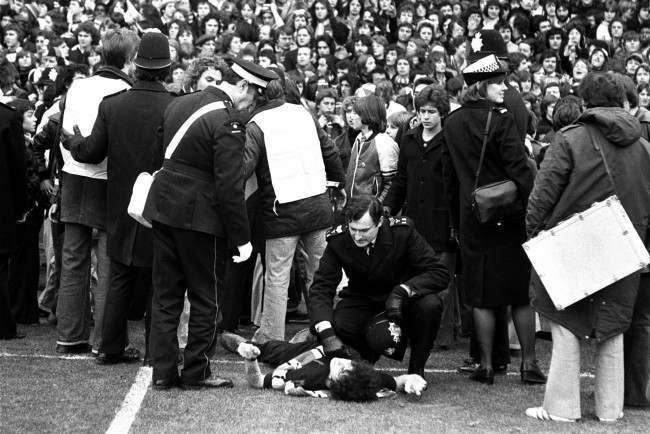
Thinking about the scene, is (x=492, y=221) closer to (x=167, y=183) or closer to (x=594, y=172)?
(x=594, y=172)

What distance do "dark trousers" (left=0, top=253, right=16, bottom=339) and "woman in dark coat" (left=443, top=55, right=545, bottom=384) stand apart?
351 cm

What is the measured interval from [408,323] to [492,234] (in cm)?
90

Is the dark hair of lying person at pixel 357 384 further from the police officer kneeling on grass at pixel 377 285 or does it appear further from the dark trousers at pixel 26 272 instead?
the dark trousers at pixel 26 272

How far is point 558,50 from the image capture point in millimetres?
17047

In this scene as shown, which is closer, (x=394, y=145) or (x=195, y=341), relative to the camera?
(x=195, y=341)

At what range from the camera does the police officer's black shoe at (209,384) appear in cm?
675

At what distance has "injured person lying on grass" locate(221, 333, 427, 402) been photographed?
6.47m

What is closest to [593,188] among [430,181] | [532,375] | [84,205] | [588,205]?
[588,205]

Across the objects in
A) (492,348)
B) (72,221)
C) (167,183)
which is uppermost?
(167,183)

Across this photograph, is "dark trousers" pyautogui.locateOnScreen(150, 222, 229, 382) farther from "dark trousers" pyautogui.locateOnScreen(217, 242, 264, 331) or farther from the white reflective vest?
"dark trousers" pyautogui.locateOnScreen(217, 242, 264, 331)

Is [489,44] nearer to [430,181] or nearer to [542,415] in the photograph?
[430,181]

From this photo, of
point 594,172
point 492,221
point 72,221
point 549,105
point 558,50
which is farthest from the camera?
point 558,50

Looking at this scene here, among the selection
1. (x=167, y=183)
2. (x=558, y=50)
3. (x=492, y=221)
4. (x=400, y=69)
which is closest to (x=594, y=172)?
(x=492, y=221)

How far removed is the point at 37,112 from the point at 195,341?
4424 millimetres
